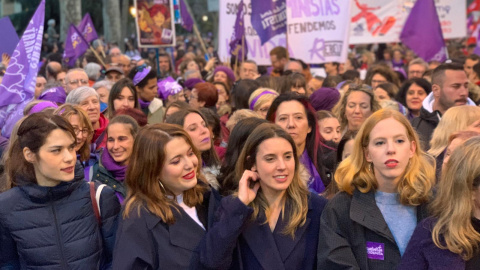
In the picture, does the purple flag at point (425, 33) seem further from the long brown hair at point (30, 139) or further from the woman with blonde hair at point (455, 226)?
the woman with blonde hair at point (455, 226)

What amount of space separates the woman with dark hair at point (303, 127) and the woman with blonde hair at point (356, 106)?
1621 mm

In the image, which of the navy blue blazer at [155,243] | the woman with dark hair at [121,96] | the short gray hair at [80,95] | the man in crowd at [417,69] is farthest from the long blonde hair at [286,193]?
the man in crowd at [417,69]

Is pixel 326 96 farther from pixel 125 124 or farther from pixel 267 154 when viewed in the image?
pixel 267 154

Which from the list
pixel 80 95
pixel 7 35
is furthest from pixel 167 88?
pixel 80 95

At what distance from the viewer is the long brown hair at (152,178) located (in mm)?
4293

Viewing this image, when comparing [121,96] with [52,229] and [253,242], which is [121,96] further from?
[253,242]

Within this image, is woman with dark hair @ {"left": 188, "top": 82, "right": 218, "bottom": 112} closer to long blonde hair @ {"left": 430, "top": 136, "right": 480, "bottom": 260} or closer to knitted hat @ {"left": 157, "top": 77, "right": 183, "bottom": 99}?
knitted hat @ {"left": 157, "top": 77, "right": 183, "bottom": 99}

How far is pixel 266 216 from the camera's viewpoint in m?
4.30

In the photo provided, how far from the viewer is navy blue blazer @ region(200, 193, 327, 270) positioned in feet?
13.2

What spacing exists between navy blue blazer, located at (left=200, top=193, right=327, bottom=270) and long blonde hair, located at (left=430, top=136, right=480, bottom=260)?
30.2 inches

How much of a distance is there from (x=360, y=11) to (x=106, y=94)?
817 centimetres

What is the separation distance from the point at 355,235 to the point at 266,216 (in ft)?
1.62

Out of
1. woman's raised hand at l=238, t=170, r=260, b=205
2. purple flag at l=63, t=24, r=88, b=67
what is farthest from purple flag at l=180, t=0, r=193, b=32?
woman's raised hand at l=238, t=170, r=260, b=205

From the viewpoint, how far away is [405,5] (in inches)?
613
